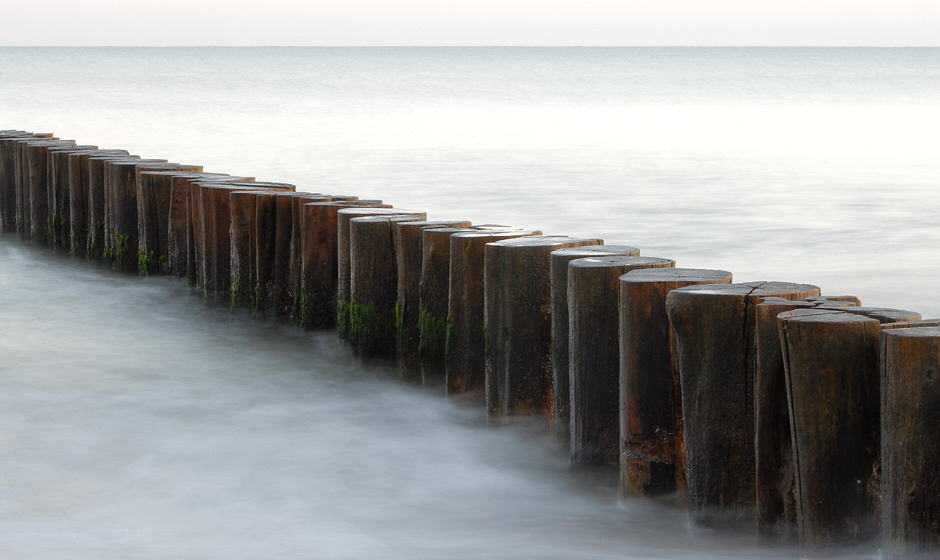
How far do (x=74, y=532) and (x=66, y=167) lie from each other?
5.61 meters

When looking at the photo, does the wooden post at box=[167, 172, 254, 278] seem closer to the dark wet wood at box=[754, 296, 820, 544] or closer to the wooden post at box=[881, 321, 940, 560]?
the dark wet wood at box=[754, 296, 820, 544]

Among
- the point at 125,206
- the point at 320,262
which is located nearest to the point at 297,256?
the point at 320,262

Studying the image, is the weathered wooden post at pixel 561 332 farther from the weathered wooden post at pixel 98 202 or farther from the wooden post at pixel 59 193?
the wooden post at pixel 59 193

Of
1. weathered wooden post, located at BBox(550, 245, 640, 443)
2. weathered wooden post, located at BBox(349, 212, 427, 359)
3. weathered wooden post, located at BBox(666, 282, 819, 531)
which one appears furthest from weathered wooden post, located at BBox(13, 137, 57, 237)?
weathered wooden post, located at BBox(666, 282, 819, 531)

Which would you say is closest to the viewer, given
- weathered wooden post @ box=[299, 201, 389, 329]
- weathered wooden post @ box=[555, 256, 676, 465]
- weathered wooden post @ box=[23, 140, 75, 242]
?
weathered wooden post @ box=[555, 256, 676, 465]

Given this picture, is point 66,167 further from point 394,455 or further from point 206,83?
point 206,83

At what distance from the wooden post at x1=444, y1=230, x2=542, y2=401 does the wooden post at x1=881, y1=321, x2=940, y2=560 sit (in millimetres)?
1962

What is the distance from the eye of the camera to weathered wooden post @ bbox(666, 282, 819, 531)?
10.6 feet

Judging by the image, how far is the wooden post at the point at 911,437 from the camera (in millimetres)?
2699

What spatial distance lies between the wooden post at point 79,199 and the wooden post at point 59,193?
6.1 inches

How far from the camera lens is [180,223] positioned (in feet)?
23.5

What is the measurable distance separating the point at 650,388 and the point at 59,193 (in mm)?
6862

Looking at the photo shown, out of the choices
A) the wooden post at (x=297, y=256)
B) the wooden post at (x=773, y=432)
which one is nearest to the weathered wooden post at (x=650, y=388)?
the wooden post at (x=773, y=432)

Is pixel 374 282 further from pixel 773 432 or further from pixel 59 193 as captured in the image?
pixel 59 193
